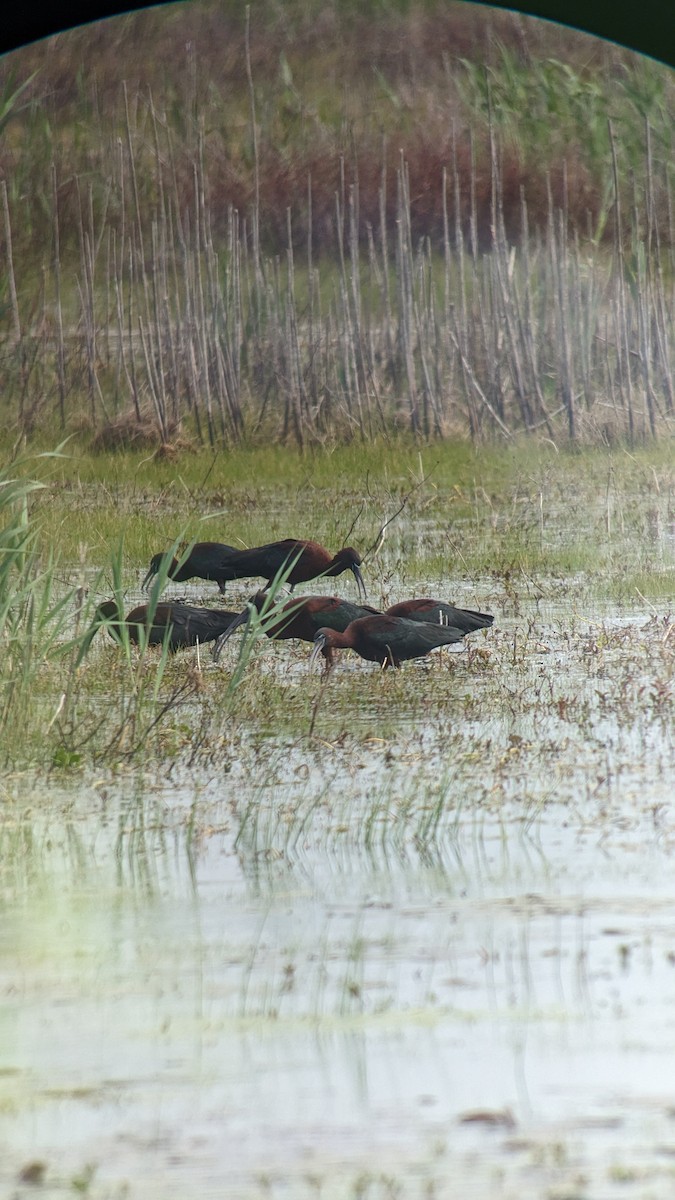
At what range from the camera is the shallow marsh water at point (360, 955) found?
84.7 inches

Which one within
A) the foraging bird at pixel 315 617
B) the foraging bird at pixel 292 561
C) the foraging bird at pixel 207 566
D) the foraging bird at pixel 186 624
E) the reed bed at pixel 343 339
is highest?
the foraging bird at pixel 186 624

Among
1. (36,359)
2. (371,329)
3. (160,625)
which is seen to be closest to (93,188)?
(36,359)

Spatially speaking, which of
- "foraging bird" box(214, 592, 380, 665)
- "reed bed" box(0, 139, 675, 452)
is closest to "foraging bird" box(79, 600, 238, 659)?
"foraging bird" box(214, 592, 380, 665)

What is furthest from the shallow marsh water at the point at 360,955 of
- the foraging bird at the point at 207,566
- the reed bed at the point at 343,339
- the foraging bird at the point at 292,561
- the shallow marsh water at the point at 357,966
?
the reed bed at the point at 343,339

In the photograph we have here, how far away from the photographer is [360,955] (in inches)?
109

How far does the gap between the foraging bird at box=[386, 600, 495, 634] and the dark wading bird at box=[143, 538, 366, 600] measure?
612mm

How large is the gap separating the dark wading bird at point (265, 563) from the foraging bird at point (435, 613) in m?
0.61

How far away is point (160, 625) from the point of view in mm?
4777

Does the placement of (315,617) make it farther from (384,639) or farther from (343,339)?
(343,339)

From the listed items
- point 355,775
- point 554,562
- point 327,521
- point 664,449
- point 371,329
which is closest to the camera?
point 355,775

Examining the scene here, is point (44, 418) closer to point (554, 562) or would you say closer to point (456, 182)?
point (456, 182)

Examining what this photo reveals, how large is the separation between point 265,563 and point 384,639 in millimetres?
1095

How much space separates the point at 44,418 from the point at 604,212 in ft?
10.2

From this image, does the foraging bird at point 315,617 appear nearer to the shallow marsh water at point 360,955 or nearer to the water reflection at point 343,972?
the shallow marsh water at point 360,955
